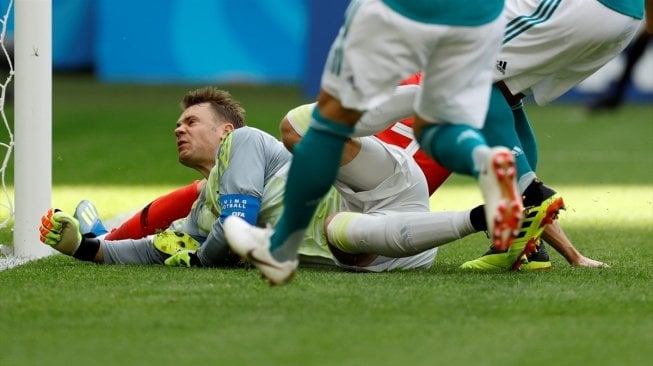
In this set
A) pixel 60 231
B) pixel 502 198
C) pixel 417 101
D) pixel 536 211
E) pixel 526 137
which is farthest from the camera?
pixel 526 137

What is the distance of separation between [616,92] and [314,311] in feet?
39.7

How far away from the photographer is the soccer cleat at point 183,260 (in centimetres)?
445

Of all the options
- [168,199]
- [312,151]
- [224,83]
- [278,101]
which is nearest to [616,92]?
[278,101]

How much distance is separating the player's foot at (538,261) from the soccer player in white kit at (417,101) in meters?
1.09

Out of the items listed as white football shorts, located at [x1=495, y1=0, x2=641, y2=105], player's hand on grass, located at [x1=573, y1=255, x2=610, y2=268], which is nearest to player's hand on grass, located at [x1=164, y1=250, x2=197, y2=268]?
white football shorts, located at [x1=495, y1=0, x2=641, y2=105]

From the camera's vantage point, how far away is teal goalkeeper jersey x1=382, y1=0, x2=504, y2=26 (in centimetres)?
321

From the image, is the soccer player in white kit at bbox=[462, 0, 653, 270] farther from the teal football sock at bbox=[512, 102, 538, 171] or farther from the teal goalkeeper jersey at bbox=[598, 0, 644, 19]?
the teal football sock at bbox=[512, 102, 538, 171]

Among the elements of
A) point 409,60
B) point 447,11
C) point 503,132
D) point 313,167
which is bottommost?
point 503,132

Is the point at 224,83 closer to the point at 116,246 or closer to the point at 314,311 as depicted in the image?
the point at 116,246

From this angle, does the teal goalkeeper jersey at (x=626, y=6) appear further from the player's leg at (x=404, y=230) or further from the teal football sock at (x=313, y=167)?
the teal football sock at (x=313, y=167)

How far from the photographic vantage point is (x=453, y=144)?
3383mm

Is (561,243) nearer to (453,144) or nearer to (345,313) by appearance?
(453,144)

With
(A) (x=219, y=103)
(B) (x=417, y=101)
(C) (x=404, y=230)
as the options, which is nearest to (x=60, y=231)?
(A) (x=219, y=103)

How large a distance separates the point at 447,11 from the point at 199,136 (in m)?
1.70
